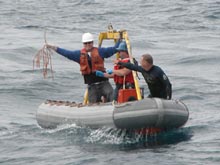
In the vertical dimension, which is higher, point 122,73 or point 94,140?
point 122,73

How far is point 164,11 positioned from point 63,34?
6.44m

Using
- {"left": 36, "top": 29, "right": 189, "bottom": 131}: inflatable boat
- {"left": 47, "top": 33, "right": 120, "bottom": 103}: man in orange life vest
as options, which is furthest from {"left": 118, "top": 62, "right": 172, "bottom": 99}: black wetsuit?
{"left": 47, "top": 33, "right": 120, "bottom": 103}: man in orange life vest

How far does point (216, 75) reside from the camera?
1040 inches

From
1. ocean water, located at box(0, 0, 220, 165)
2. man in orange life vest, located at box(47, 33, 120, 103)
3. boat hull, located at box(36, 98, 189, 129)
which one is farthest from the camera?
man in orange life vest, located at box(47, 33, 120, 103)

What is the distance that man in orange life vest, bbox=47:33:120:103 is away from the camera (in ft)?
62.1

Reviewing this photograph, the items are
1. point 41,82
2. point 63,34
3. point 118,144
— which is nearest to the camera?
point 118,144

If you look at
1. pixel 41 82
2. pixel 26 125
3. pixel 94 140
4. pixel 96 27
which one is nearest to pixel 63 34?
pixel 96 27

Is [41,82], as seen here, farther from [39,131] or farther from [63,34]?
[63,34]

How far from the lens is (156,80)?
695 inches

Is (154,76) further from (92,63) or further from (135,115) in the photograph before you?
(92,63)

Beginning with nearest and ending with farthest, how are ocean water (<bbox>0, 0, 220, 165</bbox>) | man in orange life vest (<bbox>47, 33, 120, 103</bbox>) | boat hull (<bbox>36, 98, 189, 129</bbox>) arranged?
ocean water (<bbox>0, 0, 220, 165</bbox>)
boat hull (<bbox>36, 98, 189, 129</bbox>)
man in orange life vest (<bbox>47, 33, 120, 103</bbox>)

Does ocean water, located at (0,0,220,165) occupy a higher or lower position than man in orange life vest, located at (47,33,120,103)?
lower

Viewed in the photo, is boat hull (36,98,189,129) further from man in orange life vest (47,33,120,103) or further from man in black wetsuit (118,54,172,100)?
man in orange life vest (47,33,120,103)

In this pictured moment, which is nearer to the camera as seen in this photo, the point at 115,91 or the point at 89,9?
the point at 115,91
